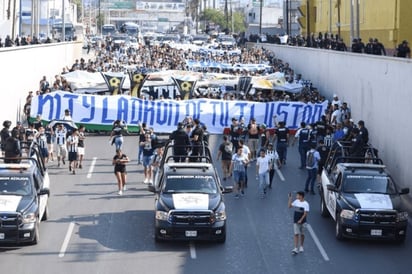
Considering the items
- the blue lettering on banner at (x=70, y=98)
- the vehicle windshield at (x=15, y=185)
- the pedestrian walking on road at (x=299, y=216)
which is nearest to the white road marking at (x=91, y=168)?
the blue lettering on banner at (x=70, y=98)

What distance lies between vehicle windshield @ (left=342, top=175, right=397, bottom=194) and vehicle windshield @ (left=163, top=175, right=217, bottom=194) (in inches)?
119

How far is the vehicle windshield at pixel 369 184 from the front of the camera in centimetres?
2319

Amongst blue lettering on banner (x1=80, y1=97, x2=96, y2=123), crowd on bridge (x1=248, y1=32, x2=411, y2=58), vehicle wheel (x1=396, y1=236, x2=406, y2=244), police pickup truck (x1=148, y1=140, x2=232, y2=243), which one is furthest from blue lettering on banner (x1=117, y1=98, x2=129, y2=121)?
vehicle wheel (x1=396, y1=236, x2=406, y2=244)

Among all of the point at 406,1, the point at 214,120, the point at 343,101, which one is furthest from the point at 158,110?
the point at 406,1

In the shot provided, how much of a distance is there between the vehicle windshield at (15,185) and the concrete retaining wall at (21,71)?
14.5 meters

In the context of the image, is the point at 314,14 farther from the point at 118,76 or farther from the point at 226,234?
the point at 226,234

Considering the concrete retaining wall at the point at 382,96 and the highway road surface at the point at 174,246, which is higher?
the concrete retaining wall at the point at 382,96

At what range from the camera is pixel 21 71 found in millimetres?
42781

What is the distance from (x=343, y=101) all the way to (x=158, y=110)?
7.64 metres

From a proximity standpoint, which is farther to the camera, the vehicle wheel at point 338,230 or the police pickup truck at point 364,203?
the vehicle wheel at point 338,230

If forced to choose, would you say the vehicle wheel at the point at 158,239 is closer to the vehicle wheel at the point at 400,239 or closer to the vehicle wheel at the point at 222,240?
the vehicle wheel at the point at 222,240

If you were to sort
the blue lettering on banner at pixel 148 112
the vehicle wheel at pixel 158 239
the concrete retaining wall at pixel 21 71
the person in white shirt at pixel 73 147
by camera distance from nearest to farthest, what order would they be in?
the vehicle wheel at pixel 158 239 → the person in white shirt at pixel 73 147 → the concrete retaining wall at pixel 21 71 → the blue lettering on banner at pixel 148 112

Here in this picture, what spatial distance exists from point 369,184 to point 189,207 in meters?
4.34

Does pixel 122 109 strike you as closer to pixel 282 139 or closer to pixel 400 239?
pixel 282 139
